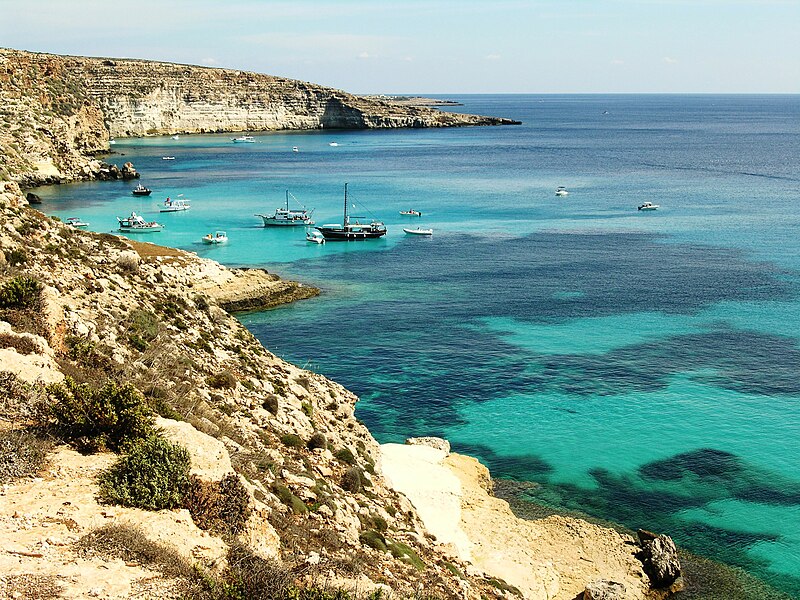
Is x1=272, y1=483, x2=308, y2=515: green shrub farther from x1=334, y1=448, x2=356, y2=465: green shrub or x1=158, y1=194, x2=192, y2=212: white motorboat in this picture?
x1=158, y1=194, x2=192, y2=212: white motorboat

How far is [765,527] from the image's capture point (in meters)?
30.1

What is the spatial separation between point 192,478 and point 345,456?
8820 millimetres

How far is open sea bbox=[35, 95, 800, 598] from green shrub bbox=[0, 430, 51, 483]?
21.6 meters

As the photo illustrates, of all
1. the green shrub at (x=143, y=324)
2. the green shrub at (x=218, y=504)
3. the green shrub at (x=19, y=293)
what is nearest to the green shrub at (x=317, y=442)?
the green shrub at (x=143, y=324)

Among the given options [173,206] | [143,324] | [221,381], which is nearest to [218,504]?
[221,381]

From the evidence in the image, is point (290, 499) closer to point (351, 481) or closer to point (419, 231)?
point (351, 481)

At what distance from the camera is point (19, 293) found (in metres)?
20.7

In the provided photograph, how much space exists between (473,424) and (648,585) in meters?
14.3

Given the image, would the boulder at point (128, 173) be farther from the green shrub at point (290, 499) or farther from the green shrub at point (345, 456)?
the green shrub at point (290, 499)

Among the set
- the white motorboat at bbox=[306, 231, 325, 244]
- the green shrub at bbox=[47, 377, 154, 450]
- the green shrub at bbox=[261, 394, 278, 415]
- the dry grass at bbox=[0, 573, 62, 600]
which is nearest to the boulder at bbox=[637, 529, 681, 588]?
the green shrub at bbox=[261, 394, 278, 415]

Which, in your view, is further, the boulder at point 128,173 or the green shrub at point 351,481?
the boulder at point 128,173

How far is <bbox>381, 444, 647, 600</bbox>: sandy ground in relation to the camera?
82.2ft

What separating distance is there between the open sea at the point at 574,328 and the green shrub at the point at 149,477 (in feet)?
65.9

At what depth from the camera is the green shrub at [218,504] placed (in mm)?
14771
